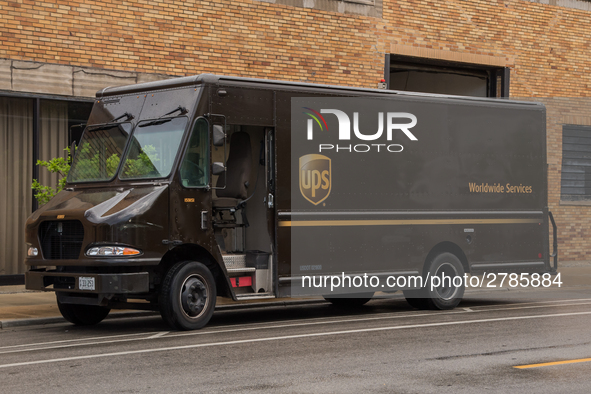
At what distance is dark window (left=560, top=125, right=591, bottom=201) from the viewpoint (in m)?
23.0

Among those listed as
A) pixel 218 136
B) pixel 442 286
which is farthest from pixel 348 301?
pixel 218 136

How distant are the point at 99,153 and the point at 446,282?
598cm

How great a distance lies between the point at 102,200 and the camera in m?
10.1

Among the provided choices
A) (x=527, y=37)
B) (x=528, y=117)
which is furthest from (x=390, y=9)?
(x=528, y=117)

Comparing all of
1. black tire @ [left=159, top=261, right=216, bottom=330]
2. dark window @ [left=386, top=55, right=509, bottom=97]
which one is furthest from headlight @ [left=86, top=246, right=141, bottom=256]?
dark window @ [left=386, top=55, right=509, bottom=97]

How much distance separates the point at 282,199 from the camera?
1120cm

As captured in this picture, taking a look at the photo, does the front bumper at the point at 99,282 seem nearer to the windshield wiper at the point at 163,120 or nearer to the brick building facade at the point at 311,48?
the windshield wiper at the point at 163,120

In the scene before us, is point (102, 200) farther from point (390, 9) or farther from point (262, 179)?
point (390, 9)

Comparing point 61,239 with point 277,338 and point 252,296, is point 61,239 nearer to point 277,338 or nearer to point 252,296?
point 252,296

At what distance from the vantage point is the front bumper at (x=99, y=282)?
9.66 meters

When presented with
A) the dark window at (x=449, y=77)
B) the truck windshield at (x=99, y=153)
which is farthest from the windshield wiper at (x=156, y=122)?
the dark window at (x=449, y=77)

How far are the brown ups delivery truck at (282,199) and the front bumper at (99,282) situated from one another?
0.06 ft

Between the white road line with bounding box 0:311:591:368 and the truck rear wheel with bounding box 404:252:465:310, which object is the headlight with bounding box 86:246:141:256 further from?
the truck rear wheel with bounding box 404:252:465:310

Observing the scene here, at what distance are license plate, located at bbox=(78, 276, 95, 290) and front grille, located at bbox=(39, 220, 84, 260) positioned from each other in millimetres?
334
